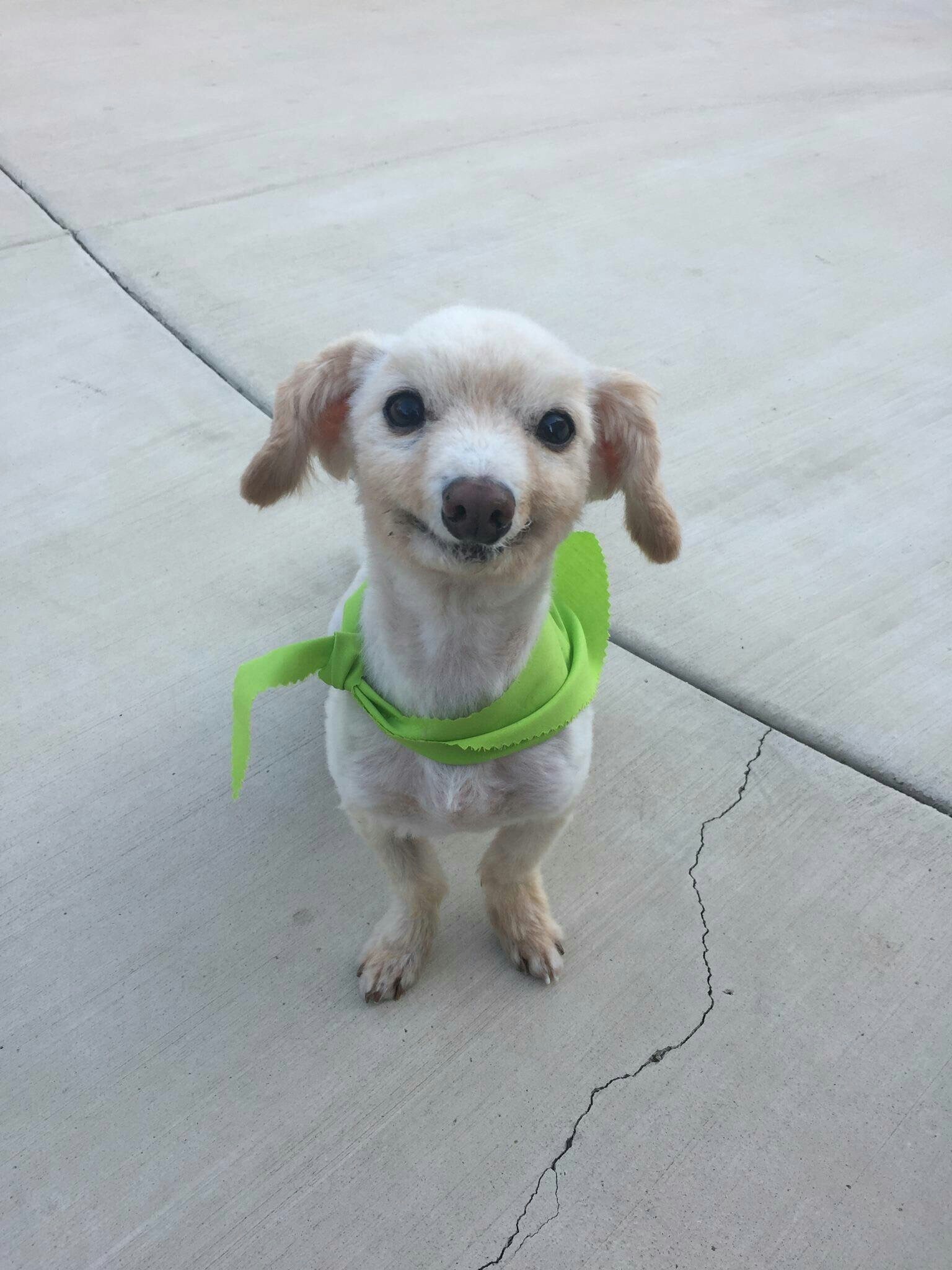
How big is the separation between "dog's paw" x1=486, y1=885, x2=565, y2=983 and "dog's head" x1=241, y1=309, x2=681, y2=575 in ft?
2.62

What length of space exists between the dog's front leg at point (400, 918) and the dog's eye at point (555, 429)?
33.3 inches

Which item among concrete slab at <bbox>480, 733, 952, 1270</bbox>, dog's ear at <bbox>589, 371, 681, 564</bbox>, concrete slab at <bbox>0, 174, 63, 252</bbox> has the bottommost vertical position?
concrete slab at <bbox>480, 733, 952, 1270</bbox>

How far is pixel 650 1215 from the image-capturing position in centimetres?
174

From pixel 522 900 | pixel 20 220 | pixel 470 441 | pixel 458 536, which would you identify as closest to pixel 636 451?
pixel 470 441

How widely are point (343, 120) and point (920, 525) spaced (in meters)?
4.23

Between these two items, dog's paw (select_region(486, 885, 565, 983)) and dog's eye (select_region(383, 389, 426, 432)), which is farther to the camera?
dog's paw (select_region(486, 885, 565, 983))

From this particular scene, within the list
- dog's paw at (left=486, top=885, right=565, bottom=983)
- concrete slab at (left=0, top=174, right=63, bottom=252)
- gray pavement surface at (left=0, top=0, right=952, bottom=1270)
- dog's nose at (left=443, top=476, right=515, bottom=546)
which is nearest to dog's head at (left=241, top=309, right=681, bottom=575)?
dog's nose at (left=443, top=476, right=515, bottom=546)

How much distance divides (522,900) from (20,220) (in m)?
4.23

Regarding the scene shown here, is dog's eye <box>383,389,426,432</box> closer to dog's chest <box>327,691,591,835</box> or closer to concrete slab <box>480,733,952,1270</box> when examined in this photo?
dog's chest <box>327,691,591,835</box>

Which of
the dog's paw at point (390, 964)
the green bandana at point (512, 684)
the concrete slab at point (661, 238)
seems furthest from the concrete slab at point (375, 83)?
the dog's paw at point (390, 964)

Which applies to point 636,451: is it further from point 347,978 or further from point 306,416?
point 347,978

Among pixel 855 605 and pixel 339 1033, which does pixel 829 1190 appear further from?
pixel 855 605

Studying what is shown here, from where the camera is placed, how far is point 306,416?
72.4 inches

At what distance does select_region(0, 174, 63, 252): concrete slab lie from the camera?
451cm
